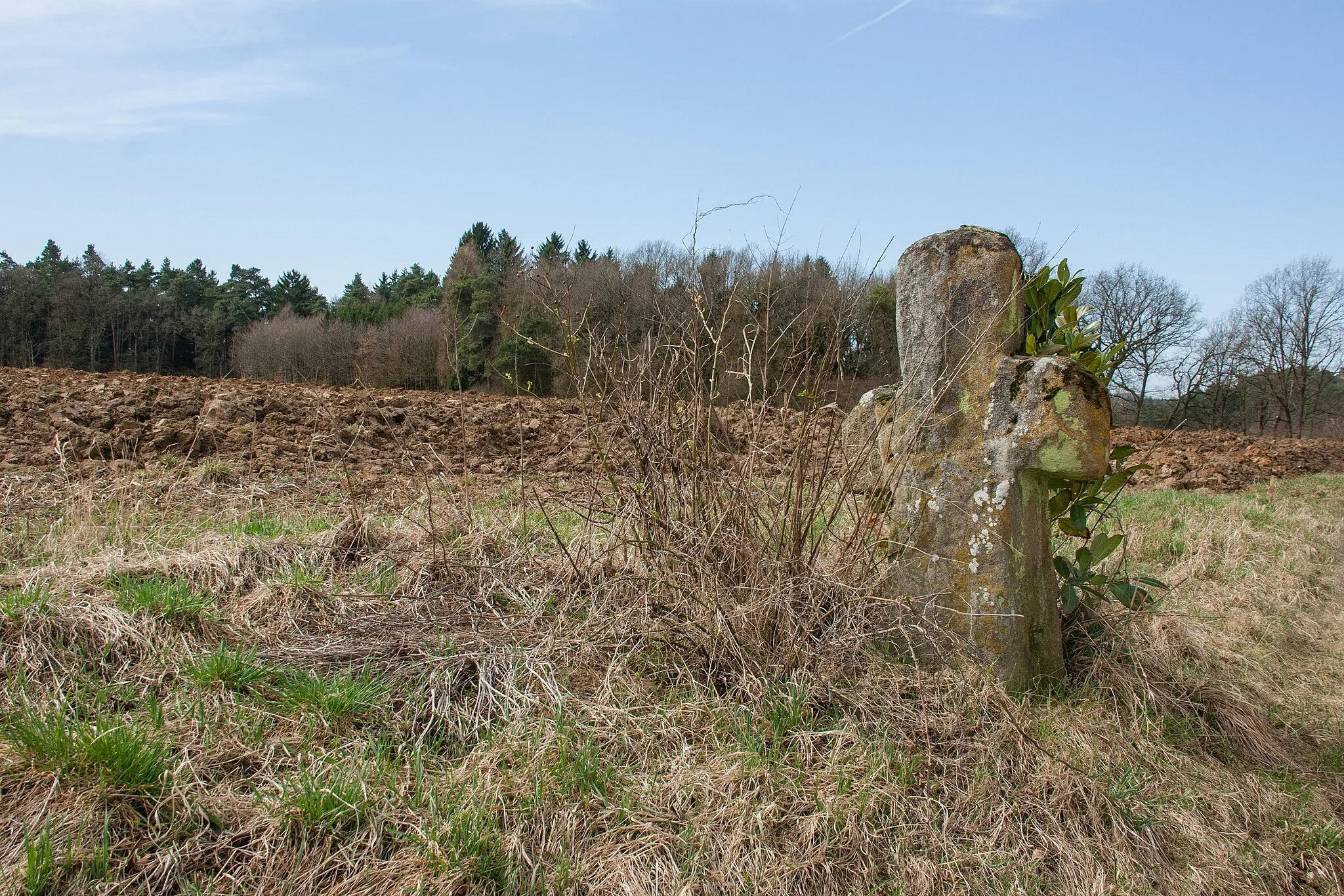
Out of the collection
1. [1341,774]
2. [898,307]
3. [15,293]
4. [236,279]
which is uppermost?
[236,279]

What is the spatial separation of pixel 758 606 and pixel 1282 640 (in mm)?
3965

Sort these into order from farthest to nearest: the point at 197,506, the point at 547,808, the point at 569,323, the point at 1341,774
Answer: the point at 197,506
the point at 569,323
the point at 1341,774
the point at 547,808

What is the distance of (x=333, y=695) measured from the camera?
112 inches

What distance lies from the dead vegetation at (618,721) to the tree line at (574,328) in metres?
0.51

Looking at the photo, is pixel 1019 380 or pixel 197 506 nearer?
pixel 1019 380

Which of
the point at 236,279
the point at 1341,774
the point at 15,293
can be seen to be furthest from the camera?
the point at 236,279

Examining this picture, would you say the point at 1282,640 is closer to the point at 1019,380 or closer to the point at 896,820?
the point at 1019,380

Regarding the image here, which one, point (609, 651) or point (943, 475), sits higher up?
point (943, 475)

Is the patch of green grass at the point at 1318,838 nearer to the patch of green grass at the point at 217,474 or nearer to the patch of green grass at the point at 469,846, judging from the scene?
the patch of green grass at the point at 469,846

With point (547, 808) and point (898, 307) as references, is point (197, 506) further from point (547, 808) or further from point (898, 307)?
point (898, 307)

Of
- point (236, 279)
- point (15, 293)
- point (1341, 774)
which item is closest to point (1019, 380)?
point (1341, 774)

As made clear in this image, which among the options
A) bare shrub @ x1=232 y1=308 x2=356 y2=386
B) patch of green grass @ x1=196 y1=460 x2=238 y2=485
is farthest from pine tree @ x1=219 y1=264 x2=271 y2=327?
patch of green grass @ x1=196 y1=460 x2=238 y2=485

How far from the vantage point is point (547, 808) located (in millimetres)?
2479

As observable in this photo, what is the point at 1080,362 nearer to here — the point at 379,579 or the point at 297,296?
the point at 379,579
